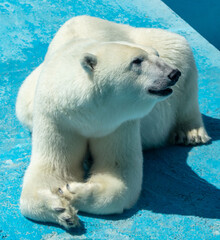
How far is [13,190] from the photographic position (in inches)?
109

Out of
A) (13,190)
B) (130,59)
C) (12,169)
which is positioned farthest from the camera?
(12,169)

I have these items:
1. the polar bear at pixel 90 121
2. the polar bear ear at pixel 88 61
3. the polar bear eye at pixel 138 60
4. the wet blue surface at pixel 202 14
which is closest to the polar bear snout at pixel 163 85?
the polar bear at pixel 90 121

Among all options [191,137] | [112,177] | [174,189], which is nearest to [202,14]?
[191,137]

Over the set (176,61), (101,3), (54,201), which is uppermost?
(176,61)

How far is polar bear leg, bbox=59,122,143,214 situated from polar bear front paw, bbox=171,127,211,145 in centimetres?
79

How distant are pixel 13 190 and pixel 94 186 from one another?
58cm

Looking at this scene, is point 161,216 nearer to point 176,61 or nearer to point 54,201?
point 54,201

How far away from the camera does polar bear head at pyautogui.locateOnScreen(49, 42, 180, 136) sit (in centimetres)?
222

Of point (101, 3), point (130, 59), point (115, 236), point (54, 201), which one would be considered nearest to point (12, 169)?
point (54, 201)

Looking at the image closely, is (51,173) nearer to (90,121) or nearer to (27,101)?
(90,121)

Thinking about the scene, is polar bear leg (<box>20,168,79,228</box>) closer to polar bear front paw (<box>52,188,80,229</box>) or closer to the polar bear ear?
polar bear front paw (<box>52,188,80,229</box>)

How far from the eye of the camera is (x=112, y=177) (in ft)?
8.36

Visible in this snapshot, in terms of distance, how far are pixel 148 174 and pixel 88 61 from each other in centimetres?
105

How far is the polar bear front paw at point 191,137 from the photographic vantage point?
3.33m
